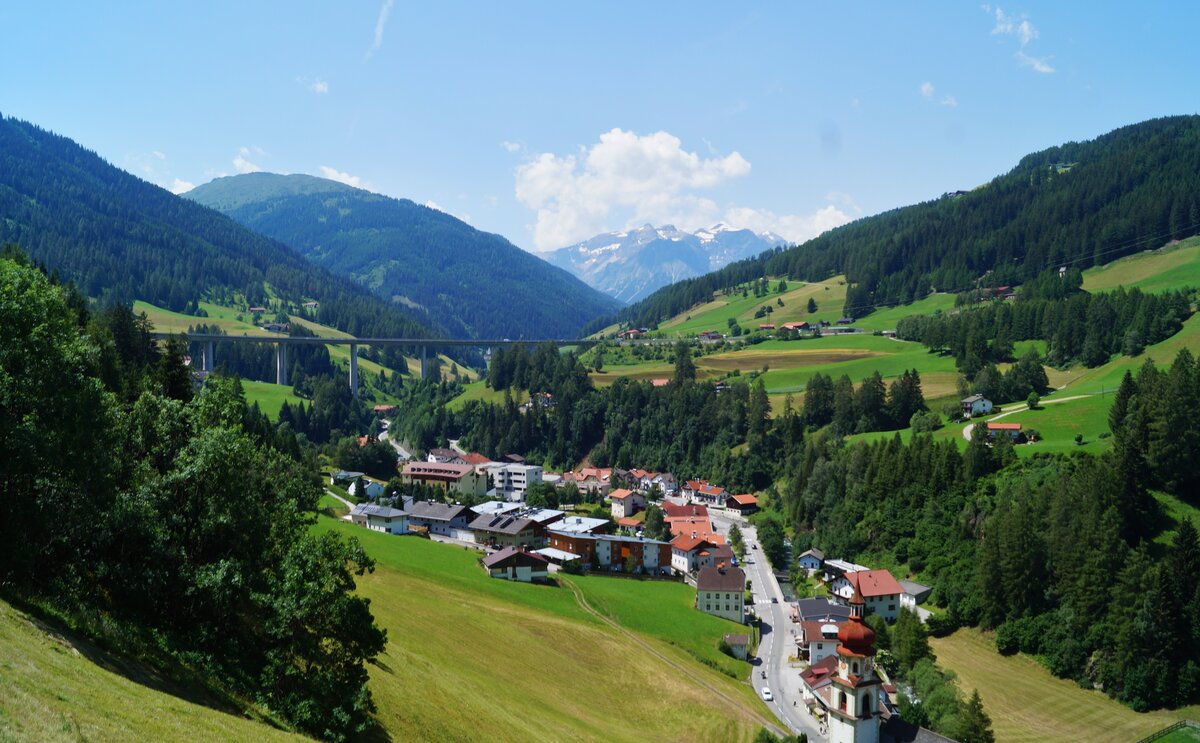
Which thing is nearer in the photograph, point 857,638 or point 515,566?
point 857,638

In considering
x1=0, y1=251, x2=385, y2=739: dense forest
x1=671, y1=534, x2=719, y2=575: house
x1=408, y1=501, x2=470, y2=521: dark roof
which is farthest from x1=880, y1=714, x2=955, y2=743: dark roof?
x1=408, y1=501, x2=470, y2=521: dark roof

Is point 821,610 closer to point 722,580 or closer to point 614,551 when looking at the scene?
point 722,580

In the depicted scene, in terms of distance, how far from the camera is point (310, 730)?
2477cm

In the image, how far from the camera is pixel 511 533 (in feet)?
285

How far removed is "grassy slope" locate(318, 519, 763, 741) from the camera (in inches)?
1305

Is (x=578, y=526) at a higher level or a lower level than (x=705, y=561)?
higher

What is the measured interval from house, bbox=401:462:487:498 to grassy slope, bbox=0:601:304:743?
98.3 meters

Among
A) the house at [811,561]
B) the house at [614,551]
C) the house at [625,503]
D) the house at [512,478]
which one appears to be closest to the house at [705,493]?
the house at [625,503]

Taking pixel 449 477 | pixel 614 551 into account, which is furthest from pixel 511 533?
pixel 449 477

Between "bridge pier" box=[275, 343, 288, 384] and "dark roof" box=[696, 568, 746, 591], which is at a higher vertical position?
"bridge pier" box=[275, 343, 288, 384]

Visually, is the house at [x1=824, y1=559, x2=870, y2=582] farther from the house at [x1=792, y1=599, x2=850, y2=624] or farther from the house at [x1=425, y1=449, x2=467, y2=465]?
the house at [x1=425, y1=449, x2=467, y2=465]

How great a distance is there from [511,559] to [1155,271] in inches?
5782

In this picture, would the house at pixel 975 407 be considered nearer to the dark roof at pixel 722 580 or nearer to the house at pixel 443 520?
the dark roof at pixel 722 580

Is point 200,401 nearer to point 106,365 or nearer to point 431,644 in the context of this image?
point 431,644
